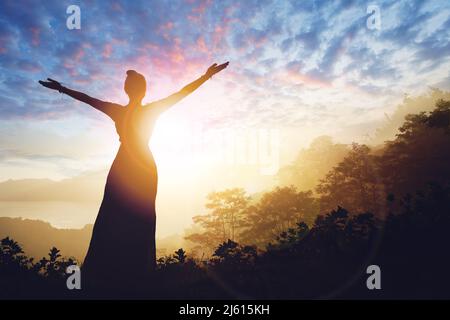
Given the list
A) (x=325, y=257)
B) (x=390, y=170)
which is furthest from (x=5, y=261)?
(x=390, y=170)

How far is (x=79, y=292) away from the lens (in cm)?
543

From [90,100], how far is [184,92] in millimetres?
2136

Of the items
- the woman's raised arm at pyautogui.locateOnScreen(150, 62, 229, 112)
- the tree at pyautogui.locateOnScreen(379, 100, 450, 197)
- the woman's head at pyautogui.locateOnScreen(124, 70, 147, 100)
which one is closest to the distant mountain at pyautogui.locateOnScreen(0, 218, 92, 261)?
the tree at pyautogui.locateOnScreen(379, 100, 450, 197)

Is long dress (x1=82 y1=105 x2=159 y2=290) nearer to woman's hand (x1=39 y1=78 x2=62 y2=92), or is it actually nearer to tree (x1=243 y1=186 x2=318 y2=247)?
woman's hand (x1=39 y1=78 x2=62 y2=92)

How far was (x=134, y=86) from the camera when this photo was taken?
659cm

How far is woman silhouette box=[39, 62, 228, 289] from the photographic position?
571 cm

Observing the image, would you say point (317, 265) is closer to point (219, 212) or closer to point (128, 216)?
point (128, 216)

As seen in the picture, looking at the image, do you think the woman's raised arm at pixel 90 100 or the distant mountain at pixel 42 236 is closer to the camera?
the woman's raised arm at pixel 90 100

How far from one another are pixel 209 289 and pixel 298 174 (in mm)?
69026

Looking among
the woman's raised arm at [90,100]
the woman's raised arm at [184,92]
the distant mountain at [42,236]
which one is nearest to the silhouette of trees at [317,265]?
the woman's raised arm at [184,92]

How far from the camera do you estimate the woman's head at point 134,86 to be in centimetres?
658

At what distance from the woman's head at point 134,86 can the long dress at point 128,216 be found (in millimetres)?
250

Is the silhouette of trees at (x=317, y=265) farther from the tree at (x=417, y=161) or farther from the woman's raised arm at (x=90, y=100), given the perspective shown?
the tree at (x=417, y=161)

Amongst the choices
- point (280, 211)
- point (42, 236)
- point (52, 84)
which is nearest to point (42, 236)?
point (42, 236)
